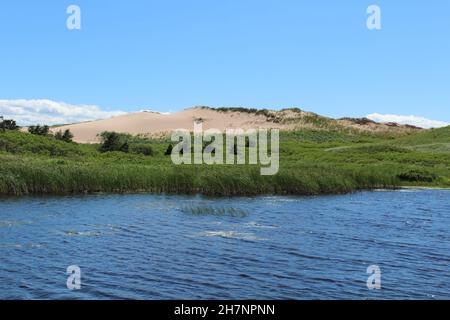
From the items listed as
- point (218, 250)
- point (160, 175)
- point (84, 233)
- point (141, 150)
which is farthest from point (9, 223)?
point (141, 150)

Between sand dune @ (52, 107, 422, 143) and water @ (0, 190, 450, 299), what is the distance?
87.5 m

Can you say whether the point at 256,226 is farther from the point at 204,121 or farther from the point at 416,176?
the point at 204,121

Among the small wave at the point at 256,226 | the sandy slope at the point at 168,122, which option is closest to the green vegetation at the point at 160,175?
the small wave at the point at 256,226

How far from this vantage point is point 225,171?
1606 inches

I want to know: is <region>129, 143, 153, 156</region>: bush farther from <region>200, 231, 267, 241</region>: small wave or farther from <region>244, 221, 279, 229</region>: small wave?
<region>200, 231, 267, 241</region>: small wave

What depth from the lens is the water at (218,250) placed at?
15.2m

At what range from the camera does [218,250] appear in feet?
65.4

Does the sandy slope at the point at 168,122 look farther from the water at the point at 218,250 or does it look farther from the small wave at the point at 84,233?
the small wave at the point at 84,233

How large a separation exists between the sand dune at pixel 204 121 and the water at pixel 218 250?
287ft

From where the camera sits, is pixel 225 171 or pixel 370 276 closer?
pixel 370 276

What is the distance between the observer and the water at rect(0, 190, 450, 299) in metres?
15.2

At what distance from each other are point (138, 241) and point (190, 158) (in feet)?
127
